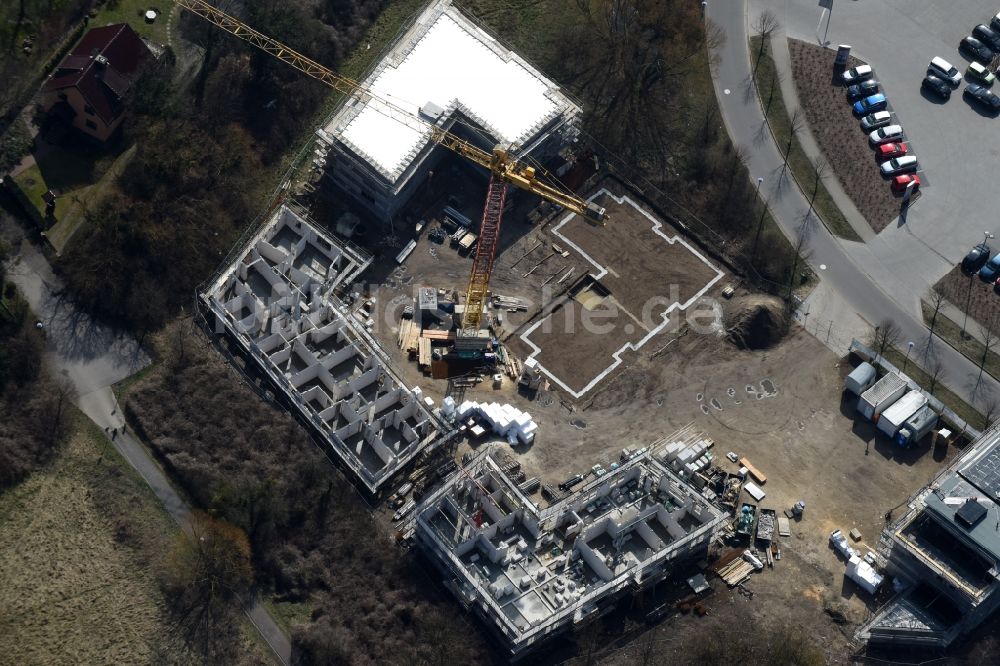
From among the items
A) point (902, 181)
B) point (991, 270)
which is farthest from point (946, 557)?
point (902, 181)

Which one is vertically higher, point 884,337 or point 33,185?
point 884,337

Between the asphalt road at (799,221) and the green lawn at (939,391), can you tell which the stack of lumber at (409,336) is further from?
the green lawn at (939,391)

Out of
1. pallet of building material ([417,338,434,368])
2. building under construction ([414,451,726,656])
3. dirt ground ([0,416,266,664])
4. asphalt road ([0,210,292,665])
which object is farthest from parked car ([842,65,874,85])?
dirt ground ([0,416,266,664])

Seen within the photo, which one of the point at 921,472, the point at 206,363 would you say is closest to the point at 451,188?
the point at 206,363

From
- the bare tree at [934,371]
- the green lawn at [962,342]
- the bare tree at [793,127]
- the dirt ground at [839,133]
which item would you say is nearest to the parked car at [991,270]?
the green lawn at [962,342]

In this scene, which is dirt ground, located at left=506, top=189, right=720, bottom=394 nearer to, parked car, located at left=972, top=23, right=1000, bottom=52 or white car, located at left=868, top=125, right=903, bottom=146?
white car, located at left=868, top=125, right=903, bottom=146

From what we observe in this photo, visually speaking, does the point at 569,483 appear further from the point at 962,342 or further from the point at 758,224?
the point at 962,342
